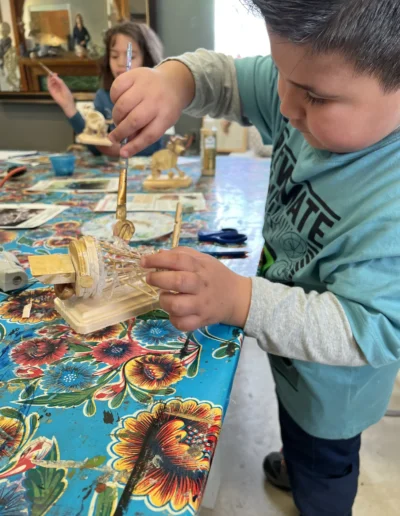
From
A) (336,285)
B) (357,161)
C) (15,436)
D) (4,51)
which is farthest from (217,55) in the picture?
(4,51)

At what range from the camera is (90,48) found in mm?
2451

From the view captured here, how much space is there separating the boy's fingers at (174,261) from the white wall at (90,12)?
95.4 inches

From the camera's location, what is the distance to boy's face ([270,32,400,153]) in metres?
0.36

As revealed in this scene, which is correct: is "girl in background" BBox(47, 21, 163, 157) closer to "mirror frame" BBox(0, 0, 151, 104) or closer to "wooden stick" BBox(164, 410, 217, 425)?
"mirror frame" BBox(0, 0, 151, 104)

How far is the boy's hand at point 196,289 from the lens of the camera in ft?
1.40

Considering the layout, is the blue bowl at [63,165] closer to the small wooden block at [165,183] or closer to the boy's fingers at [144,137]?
the small wooden block at [165,183]

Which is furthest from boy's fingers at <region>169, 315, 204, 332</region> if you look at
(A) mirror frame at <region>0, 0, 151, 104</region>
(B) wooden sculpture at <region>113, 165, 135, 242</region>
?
(A) mirror frame at <region>0, 0, 151, 104</region>

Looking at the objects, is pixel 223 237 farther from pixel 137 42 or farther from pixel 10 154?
pixel 137 42

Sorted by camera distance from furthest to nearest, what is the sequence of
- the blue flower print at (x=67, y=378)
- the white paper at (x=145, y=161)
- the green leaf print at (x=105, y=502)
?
the white paper at (x=145, y=161) < the blue flower print at (x=67, y=378) < the green leaf print at (x=105, y=502)

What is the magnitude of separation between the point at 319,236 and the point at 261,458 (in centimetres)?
76

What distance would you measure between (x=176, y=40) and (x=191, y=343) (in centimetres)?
253

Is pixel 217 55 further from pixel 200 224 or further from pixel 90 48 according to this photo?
pixel 90 48

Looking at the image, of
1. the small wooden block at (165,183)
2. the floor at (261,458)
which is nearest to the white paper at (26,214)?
the small wooden block at (165,183)

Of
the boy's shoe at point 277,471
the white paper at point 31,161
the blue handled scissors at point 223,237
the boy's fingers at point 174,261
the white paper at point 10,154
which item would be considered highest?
the boy's fingers at point 174,261
